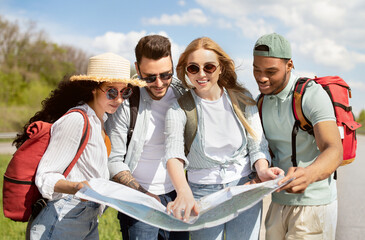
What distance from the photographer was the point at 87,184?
231 centimetres

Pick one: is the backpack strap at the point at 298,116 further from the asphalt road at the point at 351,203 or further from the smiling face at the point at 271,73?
the asphalt road at the point at 351,203

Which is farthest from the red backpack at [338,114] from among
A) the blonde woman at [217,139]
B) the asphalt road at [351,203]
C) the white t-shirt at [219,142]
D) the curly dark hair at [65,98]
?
the asphalt road at [351,203]

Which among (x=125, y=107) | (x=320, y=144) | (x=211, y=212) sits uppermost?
(x=125, y=107)

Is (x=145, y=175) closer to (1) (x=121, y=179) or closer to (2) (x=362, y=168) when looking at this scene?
(1) (x=121, y=179)

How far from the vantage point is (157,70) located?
2953 mm

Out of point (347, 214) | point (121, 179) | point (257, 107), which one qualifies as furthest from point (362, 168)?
point (121, 179)

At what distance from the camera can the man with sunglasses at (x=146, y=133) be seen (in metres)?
2.91

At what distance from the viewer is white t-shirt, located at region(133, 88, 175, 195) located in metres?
2.97

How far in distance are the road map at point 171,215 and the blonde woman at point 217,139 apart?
28 centimetres

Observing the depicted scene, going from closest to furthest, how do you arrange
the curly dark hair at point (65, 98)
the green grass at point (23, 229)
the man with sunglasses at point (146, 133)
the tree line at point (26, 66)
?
the curly dark hair at point (65, 98) < the man with sunglasses at point (146, 133) < the green grass at point (23, 229) < the tree line at point (26, 66)

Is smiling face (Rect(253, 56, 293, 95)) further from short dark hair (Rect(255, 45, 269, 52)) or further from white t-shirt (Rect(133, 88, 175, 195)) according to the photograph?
white t-shirt (Rect(133, 88, 175, 195))

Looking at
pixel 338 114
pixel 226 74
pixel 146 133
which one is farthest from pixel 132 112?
pixel 338 114

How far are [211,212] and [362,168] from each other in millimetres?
10632

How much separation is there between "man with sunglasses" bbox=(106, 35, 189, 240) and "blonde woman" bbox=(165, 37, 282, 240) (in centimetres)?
21
